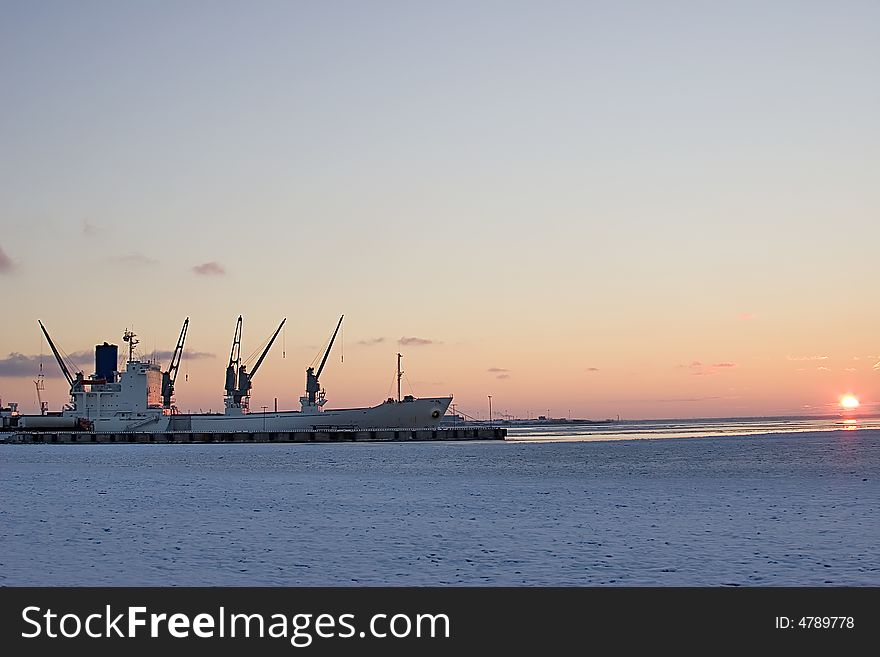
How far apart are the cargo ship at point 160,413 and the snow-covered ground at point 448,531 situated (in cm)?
10625

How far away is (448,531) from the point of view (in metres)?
26.9

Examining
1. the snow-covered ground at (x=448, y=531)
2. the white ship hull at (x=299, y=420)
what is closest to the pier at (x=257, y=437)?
the white ship hull at (x=299, y=420)

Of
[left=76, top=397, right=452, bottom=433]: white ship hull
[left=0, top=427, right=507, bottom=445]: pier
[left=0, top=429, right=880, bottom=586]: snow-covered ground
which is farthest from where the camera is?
[left=76, top=397, right=452, bottom=433]: white ship hull

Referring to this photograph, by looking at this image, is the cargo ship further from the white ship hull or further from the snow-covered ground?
the snow-covered ground

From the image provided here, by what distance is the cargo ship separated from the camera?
15825 cm

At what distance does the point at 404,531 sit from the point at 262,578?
8.17 m

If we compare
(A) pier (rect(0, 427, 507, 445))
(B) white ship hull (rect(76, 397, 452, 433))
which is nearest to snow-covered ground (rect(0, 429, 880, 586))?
(A) pier (rect(0, 427, 507, 445))

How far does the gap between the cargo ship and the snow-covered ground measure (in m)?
106

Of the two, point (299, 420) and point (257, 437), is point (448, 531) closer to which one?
point (257, 437)

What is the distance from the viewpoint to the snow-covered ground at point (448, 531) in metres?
19.7

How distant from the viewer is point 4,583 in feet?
61.4

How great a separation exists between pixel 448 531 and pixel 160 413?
142 meters

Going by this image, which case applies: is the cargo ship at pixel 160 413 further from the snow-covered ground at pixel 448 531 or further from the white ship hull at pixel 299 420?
the snow-covered ground at pixel 448 531
